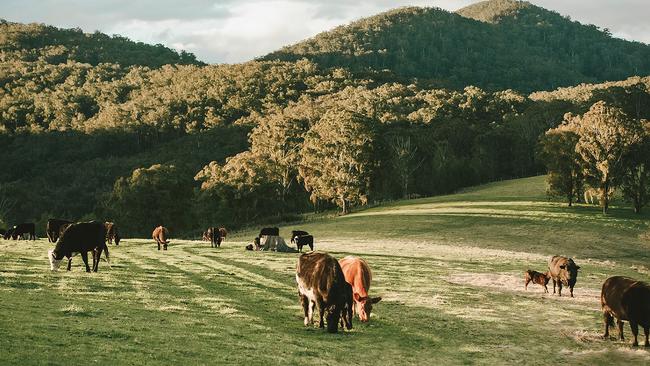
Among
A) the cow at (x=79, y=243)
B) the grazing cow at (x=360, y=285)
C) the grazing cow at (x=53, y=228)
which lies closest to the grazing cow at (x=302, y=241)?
the grazing cow at (x=53, y=228)

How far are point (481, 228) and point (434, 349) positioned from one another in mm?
50695

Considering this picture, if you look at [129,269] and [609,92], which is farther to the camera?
[609,92]

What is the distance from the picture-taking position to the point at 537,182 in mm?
101750

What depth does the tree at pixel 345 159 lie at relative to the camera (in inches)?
3354

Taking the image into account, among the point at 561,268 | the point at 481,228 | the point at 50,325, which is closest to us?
the point at 50,325

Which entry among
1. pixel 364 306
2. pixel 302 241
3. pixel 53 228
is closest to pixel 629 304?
pixel 364 306

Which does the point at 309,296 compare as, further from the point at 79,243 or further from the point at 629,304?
the point at 79,243

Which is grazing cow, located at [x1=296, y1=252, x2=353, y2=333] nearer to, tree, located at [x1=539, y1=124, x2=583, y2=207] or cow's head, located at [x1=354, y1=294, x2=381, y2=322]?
cow's head, located at [x1=354, y1=294, x2=381, y2=322]

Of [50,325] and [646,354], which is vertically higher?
[50,325]

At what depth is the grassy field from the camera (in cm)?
1195

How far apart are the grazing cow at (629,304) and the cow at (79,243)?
18.3 m

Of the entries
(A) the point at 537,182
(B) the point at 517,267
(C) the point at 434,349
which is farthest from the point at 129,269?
(A) the point at 537,182

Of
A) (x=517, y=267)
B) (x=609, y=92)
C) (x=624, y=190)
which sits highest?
(x=609, y=92)

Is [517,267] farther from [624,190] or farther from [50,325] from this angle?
[624,190]
